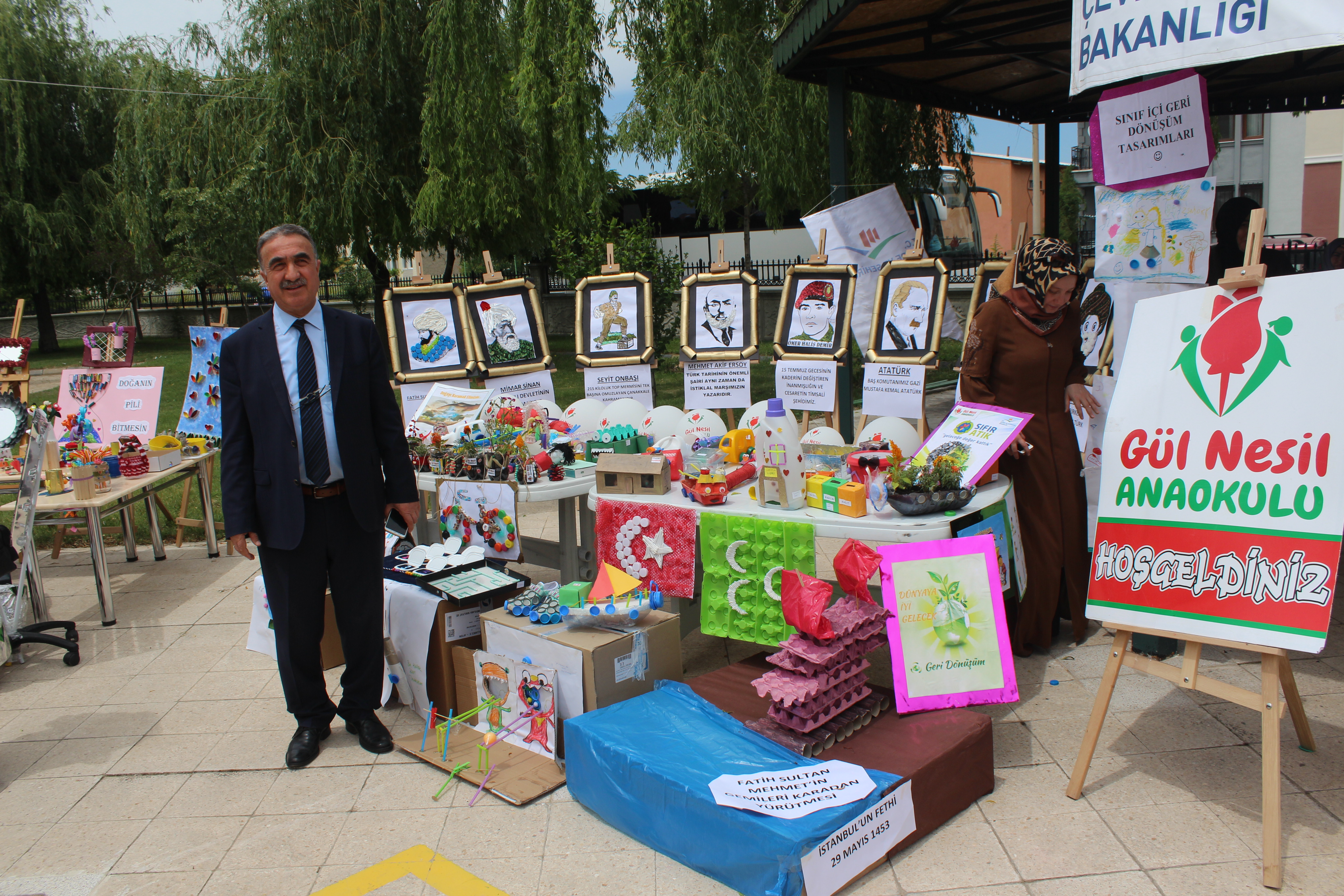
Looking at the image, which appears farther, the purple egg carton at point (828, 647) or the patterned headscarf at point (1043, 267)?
the patterned headscarf at point (1043, 267)

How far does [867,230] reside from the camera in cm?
674

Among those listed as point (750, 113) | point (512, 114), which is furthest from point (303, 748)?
point (512, 114)

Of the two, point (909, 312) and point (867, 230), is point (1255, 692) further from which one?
point (867, 230)

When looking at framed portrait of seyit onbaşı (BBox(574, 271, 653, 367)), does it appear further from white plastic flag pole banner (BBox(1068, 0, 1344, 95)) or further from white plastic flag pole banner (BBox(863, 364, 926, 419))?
white plastic flag pole banner (BBox(1068, 0, 1344, 95))

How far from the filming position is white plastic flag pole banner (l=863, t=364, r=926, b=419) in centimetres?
558

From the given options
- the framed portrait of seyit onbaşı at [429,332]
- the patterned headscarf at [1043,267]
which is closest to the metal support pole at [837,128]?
the framed portrait of seyit onbaşı at [429,332]

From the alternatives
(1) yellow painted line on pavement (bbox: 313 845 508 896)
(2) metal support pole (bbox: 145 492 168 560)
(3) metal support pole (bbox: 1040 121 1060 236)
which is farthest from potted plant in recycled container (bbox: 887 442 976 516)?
(3) metal support pole (bbox: 1040 121 1060 236)

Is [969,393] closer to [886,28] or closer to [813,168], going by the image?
[886,28]

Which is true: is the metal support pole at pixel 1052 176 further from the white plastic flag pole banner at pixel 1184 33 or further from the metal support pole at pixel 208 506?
the metal support pole at pixel 208 506

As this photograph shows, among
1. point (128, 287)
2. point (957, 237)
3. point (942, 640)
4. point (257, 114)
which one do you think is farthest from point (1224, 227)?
point (128, 287)

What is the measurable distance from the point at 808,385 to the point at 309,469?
131 inches

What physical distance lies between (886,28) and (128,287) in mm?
22076

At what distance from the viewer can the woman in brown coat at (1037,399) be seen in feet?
12.3

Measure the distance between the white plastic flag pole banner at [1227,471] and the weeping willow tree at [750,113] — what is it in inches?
266
